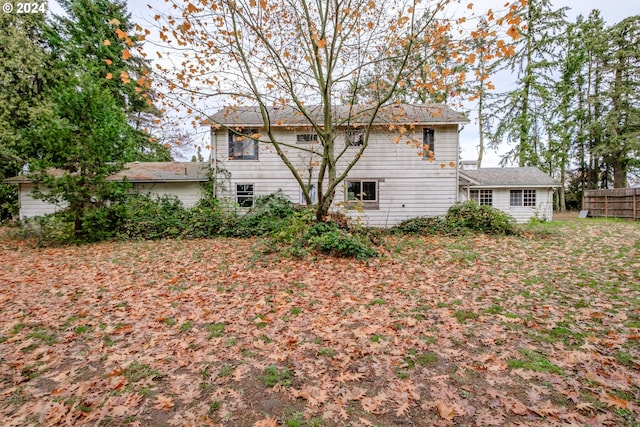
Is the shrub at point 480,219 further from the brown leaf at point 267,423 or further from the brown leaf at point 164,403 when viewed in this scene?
the brown leaf at point 164,403

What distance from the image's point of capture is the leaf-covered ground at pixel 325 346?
7.98ft

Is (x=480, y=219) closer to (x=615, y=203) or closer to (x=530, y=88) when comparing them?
(x=615, y=203)

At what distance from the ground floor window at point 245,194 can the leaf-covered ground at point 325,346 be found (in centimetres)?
732

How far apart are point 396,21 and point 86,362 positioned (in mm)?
9249

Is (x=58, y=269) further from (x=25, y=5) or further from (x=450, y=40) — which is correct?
(x=25, y=5)

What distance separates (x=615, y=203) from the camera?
17203 millimetres

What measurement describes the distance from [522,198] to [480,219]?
28.0 feet

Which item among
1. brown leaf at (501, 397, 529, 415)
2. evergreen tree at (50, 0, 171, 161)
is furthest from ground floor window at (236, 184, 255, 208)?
brown leaf at (501, 397, 529, 415)

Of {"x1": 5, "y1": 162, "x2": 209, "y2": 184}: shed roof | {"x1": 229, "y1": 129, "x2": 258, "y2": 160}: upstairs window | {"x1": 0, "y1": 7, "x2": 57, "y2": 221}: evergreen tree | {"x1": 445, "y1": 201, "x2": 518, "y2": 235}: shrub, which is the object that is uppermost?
A: {"x1": 0, "y1": 7, "x2": 57, "y2": 221}: evergreen tree

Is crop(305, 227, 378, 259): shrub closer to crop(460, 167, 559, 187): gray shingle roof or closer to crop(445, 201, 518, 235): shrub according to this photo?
crop(445, 201, 518, 235): shrub

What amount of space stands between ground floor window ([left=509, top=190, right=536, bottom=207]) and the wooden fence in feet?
14.3

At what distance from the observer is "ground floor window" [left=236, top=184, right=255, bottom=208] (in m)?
13.8

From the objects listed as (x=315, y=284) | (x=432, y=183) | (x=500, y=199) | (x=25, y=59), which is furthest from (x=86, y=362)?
(x=25, y=59)

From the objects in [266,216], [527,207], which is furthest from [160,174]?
[527,207]
